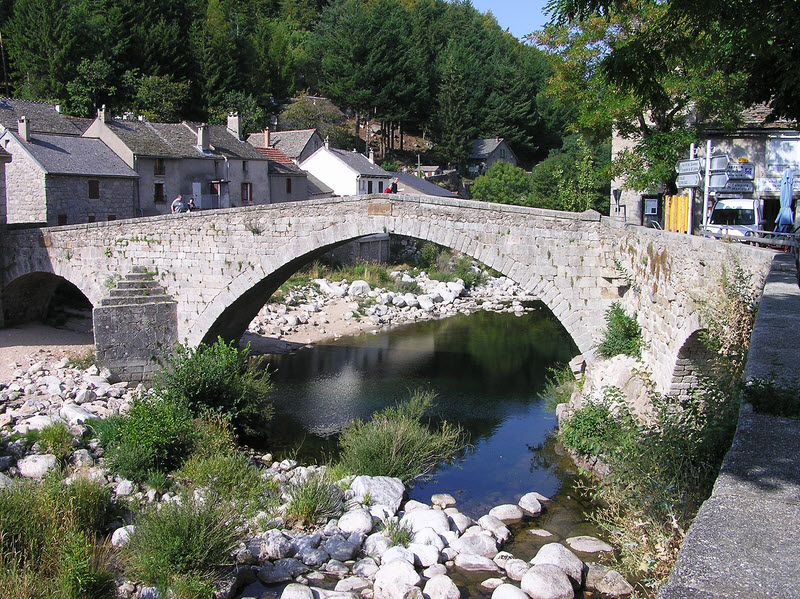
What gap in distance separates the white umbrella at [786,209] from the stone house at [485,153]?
35.3 metres

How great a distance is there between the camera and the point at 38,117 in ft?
93.0

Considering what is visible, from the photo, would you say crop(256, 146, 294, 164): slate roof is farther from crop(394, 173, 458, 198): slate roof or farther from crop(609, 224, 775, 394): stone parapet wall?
crop(609, 224, 775, 394): stone parapet wall

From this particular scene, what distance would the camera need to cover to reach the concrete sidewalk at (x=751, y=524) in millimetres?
2814

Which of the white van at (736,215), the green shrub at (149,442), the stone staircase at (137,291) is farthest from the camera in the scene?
the stone staircase at (137,291)

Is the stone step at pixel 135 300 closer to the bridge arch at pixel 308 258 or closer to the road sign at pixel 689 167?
the bridge arch at pixel 308 258

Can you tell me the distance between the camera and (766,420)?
4.32 meters

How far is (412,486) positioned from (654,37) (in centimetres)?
754

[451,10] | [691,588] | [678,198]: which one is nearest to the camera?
[691,588]

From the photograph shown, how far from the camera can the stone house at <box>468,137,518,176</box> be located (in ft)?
163

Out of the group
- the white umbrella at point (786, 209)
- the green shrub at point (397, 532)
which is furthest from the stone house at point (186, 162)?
the white umbrella at point (786, 209)

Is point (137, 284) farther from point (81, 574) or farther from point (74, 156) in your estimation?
point (81, 574)

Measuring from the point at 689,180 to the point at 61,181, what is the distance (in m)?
17.9

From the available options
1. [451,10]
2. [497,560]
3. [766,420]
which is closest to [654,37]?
[766,420]

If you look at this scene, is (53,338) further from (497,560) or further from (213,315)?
(497,560)
